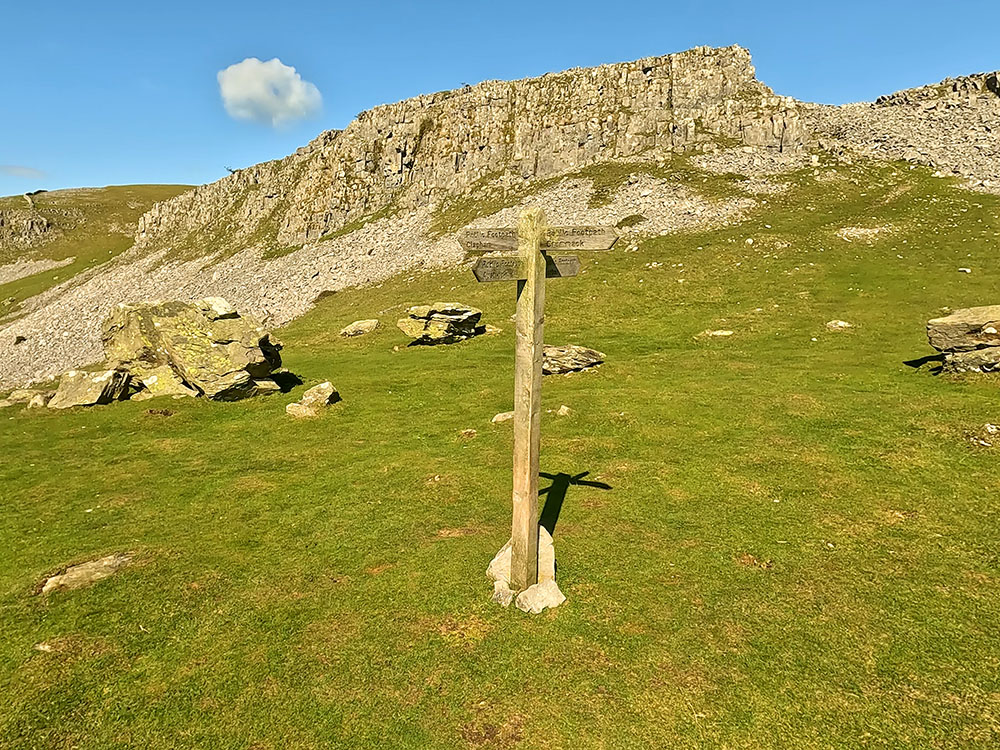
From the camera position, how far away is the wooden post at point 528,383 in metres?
9.01

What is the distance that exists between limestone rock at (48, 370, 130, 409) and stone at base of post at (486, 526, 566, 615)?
22185 mm

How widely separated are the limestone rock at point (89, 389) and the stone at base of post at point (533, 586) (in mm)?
22185

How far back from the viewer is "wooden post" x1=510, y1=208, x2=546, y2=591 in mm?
9008

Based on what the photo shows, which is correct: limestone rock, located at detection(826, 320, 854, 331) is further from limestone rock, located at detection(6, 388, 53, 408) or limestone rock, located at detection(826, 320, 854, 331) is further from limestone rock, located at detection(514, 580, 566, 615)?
limestone rock, located at detection(6, 388, 53, 408)

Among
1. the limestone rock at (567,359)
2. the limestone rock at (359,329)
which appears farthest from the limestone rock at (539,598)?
the limestone rock at (359,329)

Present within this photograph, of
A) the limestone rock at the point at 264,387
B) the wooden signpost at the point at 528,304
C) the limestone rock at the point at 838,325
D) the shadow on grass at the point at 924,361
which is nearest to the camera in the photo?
the wooden signpost at the point at 528,304

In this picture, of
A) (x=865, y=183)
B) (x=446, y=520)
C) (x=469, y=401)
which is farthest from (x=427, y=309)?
(x=865, y=183)

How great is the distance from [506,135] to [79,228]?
379 feet

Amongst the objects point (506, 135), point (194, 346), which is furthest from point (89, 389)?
point (506, 135)

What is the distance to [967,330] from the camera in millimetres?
20516

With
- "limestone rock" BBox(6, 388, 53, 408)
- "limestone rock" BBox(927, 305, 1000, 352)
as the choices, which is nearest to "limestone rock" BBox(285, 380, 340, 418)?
"limestone rock" BBox(6, 388, 53, 408)

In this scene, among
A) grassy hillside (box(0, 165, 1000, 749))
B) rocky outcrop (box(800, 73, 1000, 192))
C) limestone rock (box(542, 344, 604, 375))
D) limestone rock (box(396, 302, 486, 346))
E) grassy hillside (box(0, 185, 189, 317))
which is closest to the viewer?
grassy hillside (box(0, 165, 1000, 749))

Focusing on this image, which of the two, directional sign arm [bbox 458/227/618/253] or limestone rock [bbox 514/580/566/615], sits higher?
directional sign arm [bbox 458/227/618/253]

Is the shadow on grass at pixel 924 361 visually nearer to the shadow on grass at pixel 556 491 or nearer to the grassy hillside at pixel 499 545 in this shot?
the grassy hillside at pixel 499 545
